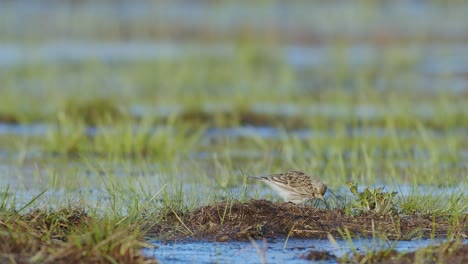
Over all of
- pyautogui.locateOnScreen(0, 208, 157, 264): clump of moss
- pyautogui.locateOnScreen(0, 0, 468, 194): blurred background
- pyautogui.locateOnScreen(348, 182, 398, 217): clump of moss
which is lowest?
pyautogui.locateOnScreen(0, 0, 468, 194): blurred background

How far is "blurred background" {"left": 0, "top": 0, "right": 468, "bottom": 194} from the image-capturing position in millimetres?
11430

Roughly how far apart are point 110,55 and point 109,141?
1233 centimetres

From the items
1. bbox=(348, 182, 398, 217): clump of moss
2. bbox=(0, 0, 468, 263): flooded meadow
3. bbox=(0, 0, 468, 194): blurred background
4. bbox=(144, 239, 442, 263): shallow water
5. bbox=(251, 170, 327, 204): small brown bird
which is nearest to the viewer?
bbox=(144, 239, 442, 263): shallow water

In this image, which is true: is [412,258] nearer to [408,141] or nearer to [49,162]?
[49,162]

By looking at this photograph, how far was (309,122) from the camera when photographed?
1491cm

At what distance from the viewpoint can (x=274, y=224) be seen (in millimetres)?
7387

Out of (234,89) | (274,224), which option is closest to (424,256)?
(274,224)

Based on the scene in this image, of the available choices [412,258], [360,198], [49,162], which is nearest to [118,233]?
[412,258]

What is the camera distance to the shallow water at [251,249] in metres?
6.59

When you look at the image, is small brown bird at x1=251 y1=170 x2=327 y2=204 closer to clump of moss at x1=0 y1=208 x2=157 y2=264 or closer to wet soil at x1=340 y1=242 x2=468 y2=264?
wet soil at x1=340 y1=242 x2=468 y2=264

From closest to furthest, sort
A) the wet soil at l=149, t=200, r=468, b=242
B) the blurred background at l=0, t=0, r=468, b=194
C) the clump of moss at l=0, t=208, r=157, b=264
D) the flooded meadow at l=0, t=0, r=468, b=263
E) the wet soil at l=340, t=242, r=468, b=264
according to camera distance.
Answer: the clump of moss at l=0, t=208, r=157, b=264, the wet soil at l=340, t=242, r=468, b=264, the flooded meadow at l=0, t=0, r=468, b=263, the wet soil at l=149, t=200, r=468, b=242, the blurred background at l=0, t=0, r=468, b=194

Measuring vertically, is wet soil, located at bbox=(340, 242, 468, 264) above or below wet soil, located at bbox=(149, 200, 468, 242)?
above

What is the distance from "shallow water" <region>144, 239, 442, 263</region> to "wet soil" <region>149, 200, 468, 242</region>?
88mm

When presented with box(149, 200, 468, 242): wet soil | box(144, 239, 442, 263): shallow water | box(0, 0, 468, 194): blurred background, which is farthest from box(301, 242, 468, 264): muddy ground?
box(0, 0, 468, 194): blurred background
